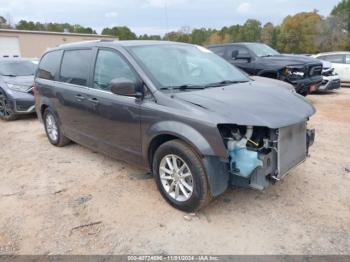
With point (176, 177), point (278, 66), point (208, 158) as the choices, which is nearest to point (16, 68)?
point (278, 66)

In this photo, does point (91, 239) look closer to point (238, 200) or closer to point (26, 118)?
point (238, 200)

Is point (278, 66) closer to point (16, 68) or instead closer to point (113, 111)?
point (113, 111)

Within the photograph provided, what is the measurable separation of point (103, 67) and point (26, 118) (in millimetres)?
5177

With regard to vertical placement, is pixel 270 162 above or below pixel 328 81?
below

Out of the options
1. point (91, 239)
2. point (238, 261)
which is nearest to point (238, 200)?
point (238, 261)

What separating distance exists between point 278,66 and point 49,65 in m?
5.55

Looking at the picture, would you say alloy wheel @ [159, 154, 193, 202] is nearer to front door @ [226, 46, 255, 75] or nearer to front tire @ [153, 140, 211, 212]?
front tire @ [153, 140, 211, 212]

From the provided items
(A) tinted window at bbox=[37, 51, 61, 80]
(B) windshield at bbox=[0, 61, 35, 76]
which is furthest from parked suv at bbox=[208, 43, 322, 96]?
(B) windshield at bbox=[0, 61, 35, 76]

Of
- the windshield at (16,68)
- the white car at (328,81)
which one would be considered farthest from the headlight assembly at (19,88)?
the white car at (328,81)

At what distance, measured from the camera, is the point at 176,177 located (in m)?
3.24

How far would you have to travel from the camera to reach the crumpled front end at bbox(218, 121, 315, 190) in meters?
2.86

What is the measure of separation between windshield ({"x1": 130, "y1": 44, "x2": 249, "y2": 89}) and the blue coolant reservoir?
94 cm

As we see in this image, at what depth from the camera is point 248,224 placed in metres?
3.05

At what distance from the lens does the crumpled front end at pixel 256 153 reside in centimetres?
286
